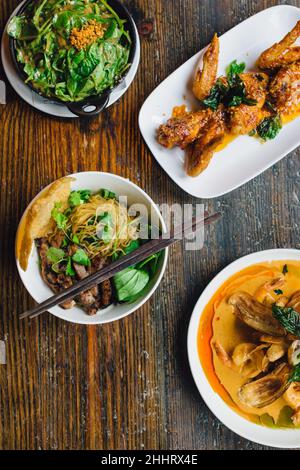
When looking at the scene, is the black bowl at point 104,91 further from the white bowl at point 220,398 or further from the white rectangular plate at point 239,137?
the white bowl at point 220,398

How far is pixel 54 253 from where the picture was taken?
2365 millimetres

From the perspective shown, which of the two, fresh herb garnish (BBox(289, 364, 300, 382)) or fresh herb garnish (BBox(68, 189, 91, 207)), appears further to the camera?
fresh herb garnish (BBox(289, 364, 300, 382))

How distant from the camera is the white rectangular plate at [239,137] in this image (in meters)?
2.58

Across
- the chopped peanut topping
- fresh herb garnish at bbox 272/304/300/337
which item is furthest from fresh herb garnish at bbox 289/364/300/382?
the chopped peanut topping

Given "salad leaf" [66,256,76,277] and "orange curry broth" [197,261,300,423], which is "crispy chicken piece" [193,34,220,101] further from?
"salad leaf" [66,256,76,277]

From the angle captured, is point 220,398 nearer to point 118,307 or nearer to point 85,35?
point 118,307

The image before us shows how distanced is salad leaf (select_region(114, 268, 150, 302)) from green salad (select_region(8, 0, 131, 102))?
2.43 feet

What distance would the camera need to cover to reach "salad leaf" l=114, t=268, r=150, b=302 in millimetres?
2379

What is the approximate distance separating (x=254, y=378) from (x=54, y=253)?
1.06 meters

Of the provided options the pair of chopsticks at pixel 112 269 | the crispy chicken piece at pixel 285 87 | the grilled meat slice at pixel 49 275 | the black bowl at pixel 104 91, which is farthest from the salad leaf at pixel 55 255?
the crispy chicken piece at pixel 285 87

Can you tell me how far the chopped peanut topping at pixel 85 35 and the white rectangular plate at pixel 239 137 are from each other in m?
0.37

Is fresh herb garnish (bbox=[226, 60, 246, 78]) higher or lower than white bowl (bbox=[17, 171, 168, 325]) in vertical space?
higher
